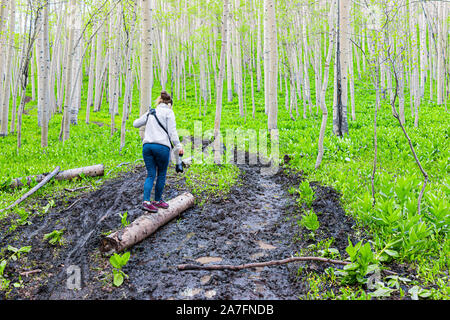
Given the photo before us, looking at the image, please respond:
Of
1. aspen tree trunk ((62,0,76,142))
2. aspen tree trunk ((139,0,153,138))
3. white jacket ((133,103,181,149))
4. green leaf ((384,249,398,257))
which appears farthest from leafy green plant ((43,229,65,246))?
aspen tree trunk ((62,0,76,142))

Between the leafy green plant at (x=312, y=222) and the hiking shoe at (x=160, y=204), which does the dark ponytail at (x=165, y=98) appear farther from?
the leafy green plant at (x=312, y=222)

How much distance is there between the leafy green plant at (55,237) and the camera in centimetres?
398

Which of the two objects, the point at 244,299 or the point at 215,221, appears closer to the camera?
the point at 244,299

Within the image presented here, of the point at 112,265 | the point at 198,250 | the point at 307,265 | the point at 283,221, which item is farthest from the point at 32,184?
the point at 307,265

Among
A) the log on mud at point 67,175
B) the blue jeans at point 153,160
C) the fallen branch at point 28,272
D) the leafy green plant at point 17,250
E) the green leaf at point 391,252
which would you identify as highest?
the blue jeans at point 153,160

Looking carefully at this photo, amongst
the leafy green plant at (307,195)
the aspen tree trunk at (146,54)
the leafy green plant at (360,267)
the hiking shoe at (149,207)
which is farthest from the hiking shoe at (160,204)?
the aspen tree trunk at (146,54)

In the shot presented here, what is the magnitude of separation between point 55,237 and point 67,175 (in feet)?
9.26

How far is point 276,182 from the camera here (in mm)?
7031

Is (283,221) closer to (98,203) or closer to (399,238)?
(399,238)

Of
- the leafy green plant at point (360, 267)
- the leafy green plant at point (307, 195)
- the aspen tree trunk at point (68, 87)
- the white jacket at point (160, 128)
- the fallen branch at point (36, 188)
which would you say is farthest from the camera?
the aspen tree trunk at point (68, 87)

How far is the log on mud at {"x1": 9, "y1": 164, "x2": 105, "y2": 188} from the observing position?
5875 millimetres

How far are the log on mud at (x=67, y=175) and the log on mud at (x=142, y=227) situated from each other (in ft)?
9.41
